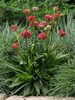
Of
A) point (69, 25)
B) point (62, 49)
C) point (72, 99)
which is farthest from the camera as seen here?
point (69, 25)

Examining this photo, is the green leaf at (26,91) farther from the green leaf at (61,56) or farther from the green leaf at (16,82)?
the green leaf at (61,56)

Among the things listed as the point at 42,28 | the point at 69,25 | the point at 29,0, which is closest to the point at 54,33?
the point at 69,25

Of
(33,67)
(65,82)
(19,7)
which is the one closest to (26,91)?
(33,67)

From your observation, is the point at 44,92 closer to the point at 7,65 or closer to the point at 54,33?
the point at 7,65

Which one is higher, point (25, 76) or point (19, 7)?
point (19, 7)

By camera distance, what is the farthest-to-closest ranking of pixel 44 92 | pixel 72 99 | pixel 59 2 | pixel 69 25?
1. pixel 59 2
2. pixel 69 25
3. pixel 44 92
4. pixel 72 99

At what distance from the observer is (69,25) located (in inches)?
269

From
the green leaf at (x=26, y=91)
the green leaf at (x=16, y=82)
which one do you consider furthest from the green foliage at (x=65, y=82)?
the green leaf at (x=16, y=82)

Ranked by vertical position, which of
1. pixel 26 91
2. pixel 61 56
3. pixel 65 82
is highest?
pixel 61 56

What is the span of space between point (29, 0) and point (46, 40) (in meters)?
2.75

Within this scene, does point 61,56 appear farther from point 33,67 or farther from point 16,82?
point 16,82

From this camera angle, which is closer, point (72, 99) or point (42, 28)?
point (72, 99)

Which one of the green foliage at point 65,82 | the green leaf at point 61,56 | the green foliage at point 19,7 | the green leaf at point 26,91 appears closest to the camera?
the green foliage at point 65,82

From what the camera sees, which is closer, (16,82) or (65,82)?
(65,82)
